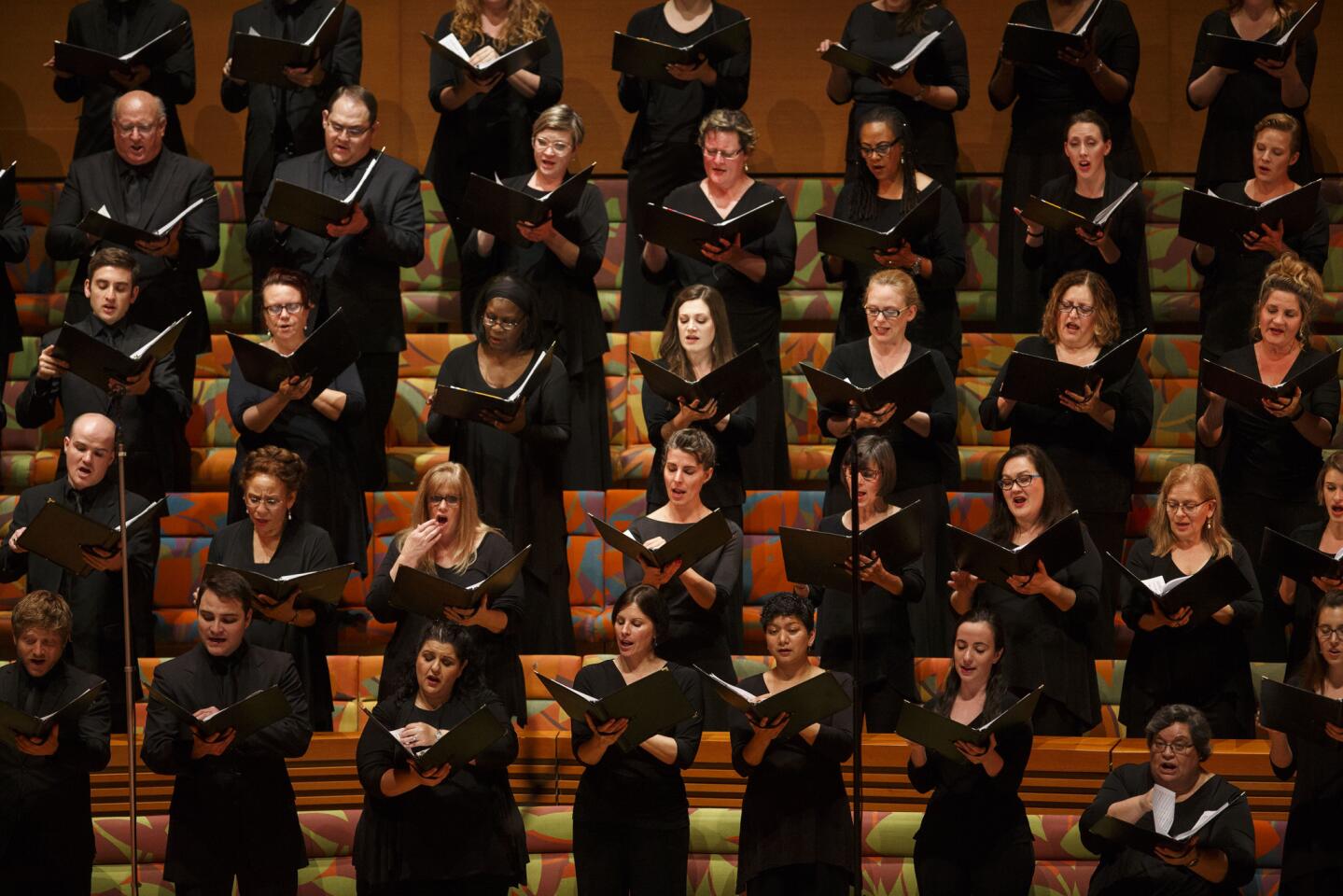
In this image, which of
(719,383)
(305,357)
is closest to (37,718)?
(305,357)

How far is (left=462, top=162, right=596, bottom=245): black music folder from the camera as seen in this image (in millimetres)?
5188

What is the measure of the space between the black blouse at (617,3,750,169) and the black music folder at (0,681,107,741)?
262cm

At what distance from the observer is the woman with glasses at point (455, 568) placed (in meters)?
4.68

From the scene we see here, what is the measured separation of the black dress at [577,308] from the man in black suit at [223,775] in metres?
1.43

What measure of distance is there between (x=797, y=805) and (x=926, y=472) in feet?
3.82

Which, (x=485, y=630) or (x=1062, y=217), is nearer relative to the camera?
(x=485, y=630)

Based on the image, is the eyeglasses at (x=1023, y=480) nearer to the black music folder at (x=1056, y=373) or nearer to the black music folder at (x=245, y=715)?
the black music folder at (x=1056, y=373)

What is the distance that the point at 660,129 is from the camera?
20.1 feet

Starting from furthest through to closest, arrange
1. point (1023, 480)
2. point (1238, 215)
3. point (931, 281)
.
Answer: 1. point (931, 281)
2. point (1238, 215)
3. point (1023, 480)

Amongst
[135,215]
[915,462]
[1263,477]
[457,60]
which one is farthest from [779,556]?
[135,215]

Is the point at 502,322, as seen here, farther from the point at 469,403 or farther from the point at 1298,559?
the point at 1298,559

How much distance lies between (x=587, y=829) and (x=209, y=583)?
1.02 m

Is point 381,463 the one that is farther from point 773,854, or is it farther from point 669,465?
point 773,854

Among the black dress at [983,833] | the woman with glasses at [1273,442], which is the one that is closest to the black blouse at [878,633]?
the black dress at [983,833]
